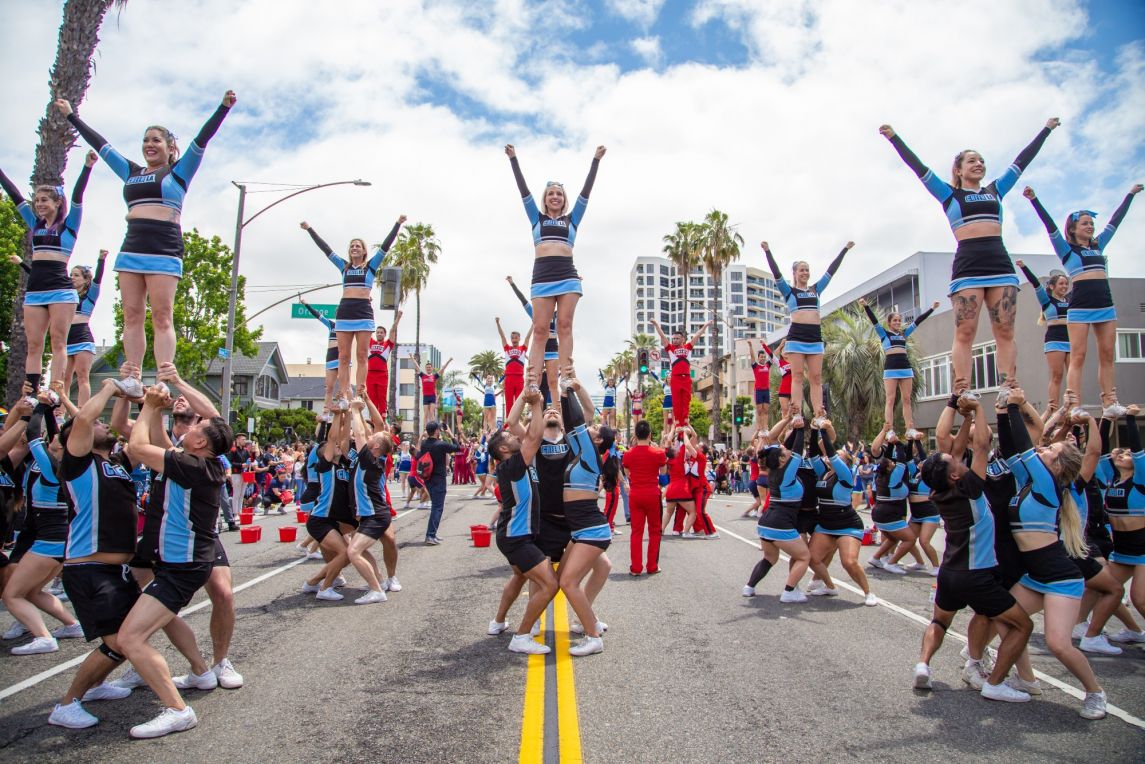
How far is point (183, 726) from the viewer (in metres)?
4.41

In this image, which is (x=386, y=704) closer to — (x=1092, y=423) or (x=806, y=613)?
(x=806, y=613)

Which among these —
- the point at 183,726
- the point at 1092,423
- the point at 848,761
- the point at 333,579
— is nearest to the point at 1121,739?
the point at 848,761

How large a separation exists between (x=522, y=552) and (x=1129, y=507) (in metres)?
5.80

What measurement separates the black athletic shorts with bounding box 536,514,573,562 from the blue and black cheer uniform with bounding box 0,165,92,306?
5.90m

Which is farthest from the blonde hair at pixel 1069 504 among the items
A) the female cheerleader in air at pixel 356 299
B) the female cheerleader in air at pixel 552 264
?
the female cheerleader in air at pixel 356 299

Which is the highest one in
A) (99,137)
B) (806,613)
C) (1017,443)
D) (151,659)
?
(99,137)

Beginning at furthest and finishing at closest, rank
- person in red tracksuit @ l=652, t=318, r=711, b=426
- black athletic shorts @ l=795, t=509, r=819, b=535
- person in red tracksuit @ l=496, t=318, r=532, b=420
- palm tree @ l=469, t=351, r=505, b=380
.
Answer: palm tree @ l=469, t=351, r=505, b=380 → person in red tracksuit @ l=496, t=318, r=532, b=420 → person in red tracksuit @ l=652, t=318, r=711, b=426 → black athletic shorts @ l=795, t=509, r=819, b=535

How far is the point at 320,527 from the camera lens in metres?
8.82

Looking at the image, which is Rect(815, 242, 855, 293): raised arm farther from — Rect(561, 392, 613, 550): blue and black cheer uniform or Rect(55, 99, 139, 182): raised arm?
Rect(55, 99, 139, 182): raised arm

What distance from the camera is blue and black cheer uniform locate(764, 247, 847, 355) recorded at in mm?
10578

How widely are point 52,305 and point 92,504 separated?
157 inches

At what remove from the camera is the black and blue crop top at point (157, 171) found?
21.4 ft

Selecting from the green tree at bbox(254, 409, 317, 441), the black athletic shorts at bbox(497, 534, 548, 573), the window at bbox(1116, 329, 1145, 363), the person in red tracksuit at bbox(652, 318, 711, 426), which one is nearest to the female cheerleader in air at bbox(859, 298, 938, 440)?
the person in red tracksuit at bbox(652, 318, 711, 426)

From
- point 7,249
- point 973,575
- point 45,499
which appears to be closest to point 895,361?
point 973,575
